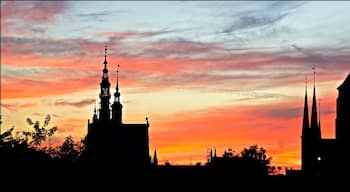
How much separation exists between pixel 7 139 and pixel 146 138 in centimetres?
11942

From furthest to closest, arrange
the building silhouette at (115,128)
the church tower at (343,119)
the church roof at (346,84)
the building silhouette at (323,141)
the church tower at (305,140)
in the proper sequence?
1. the church tower at (305,140)
2. the church roof at (346,84)
3. the church tower at (343,119)
4. the building silhouette at (323,141)
5. the building silhouette at (115,128)

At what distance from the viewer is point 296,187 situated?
441ft

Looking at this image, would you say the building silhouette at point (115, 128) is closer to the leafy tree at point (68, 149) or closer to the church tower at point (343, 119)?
the church tower at point (343, 119)

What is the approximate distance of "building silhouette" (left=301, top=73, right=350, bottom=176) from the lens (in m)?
160

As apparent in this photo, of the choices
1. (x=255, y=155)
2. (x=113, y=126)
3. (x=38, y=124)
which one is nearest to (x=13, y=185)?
(x=38, y=124)

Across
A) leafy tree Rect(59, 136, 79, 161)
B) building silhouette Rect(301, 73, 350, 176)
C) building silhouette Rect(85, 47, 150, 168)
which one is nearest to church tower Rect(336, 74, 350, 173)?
building silhouette Rect(301, 73, 350, 176)

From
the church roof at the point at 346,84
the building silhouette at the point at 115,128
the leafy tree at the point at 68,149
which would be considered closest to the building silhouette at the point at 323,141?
the church roof at the point at 346,84

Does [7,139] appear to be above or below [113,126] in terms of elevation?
below

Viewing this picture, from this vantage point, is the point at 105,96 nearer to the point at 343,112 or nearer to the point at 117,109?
the point at 117,109

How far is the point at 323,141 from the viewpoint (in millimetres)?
170500

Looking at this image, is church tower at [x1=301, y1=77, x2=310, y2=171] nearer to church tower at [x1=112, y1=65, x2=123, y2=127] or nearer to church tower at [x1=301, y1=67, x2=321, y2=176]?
church tower at [x1=301, y1=67, x2=321, y2=176]

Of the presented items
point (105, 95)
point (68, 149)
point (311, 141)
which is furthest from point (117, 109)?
point (68, 149)

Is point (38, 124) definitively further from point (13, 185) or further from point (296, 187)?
point (296, 187)

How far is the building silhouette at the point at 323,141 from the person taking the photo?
15962cm
